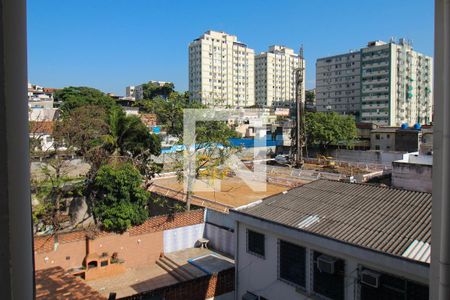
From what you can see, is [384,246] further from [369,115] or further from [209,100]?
[369,115]

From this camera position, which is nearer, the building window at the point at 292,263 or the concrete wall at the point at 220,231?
the building window at the point at 292,263

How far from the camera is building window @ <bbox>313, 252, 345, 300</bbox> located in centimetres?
570

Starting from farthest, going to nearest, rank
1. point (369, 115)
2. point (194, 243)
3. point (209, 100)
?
point (369, 115) < point (209, 100) < point (194, 243)

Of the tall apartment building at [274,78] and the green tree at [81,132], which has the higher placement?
the tall apartment building at [274,78]

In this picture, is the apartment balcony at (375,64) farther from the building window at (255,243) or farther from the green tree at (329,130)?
the building window at (255,243)

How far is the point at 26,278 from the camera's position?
2.41 ft

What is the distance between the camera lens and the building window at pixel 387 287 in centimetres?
486

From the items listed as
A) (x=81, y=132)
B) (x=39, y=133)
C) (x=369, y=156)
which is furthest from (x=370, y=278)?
(x=369, y=156)

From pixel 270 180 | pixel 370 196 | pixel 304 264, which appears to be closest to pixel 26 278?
pixel 304 264

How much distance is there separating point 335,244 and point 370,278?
0.68m

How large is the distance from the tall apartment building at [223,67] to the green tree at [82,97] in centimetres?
2351

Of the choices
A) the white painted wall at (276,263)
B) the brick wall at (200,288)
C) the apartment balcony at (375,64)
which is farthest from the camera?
the apartment balcony at (375,64)

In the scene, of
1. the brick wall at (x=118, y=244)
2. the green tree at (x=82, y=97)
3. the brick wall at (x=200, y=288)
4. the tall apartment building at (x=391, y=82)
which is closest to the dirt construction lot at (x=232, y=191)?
the brick wall at (x=118, y=244)

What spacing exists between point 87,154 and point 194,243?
507cm
